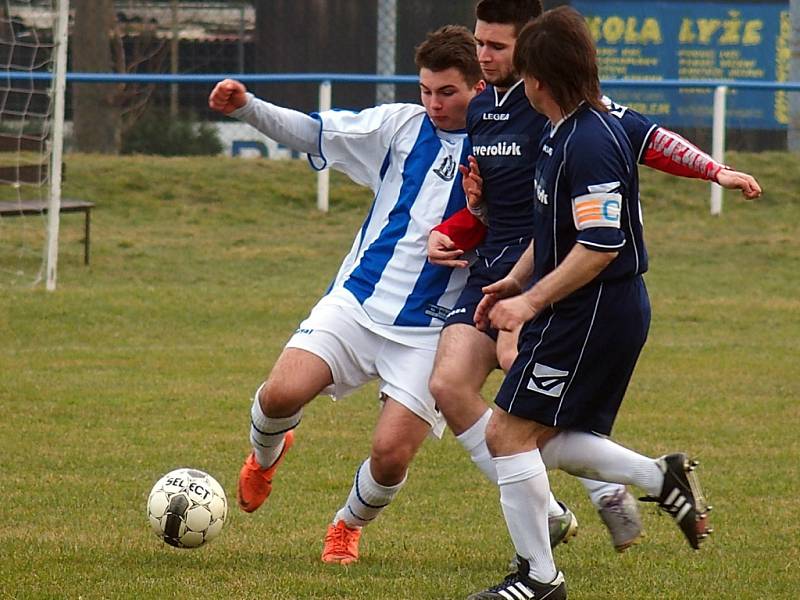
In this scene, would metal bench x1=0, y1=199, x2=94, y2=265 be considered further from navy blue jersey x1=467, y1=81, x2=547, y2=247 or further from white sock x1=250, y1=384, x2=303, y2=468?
navy blue jersey x1=467, y1=81, x2=547, y2=247

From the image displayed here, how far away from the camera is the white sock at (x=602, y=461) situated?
15.2ft

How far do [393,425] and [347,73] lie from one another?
44.3ft

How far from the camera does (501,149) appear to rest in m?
5.11

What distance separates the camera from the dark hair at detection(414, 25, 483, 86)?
5.30 meters

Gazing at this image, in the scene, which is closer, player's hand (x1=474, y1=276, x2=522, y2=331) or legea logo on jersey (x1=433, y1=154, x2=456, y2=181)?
player's hand (x1=474, y1=276, x2=522, y2=331)

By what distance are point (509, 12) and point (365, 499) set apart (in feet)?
5.73

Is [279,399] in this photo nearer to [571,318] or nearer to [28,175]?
[571,318]

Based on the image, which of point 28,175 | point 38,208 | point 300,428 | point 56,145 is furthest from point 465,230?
point 28,175

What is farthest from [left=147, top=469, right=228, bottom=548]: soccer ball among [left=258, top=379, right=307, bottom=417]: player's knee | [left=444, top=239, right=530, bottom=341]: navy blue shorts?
[left=444, top=239, right=530, bottom=341]: navy blue shorts

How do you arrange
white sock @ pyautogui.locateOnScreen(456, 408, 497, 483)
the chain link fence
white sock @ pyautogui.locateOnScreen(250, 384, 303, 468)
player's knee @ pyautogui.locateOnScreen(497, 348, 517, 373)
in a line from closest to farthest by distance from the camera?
1. player's knee @ pyautogui.locateOnScreen(497, 348, 517, 373)
2. white sock @ pyautogui.locateOnScreen(456, 408, 497, 483)
3. white sock @ pyautogui.locateOnScreen(250, 384, 303, 468)
4. the chain link fence

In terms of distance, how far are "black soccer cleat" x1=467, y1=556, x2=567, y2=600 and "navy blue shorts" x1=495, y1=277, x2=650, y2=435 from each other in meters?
0.46

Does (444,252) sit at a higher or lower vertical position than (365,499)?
higher

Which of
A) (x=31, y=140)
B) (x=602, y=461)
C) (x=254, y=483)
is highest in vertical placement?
(x=31, y=140)

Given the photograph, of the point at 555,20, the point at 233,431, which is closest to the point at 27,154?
the point at 233,431
